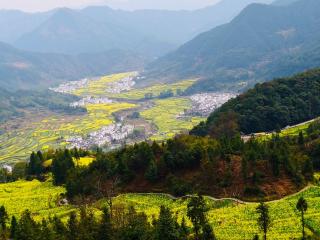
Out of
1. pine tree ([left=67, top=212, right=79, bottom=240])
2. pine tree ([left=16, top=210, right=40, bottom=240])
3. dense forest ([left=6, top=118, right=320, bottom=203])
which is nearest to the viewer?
pine tree ([left=16, top=210, right=40, bottom=240])

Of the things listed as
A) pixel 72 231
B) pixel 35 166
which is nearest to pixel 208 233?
pixel 72 231

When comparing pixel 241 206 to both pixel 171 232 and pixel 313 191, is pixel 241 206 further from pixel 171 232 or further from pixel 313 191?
pixel 171 232

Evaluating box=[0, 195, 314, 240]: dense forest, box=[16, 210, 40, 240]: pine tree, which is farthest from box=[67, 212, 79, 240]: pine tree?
box=[16, 210, 40, 240]: pine tree

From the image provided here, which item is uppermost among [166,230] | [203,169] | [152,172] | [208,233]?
[203,169]

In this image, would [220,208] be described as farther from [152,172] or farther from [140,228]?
[140,228]

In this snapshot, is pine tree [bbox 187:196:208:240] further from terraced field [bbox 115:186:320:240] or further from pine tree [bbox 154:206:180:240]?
terraced field [bbox 115:186:320:240]

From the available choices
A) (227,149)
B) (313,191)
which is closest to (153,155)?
(227,149)
